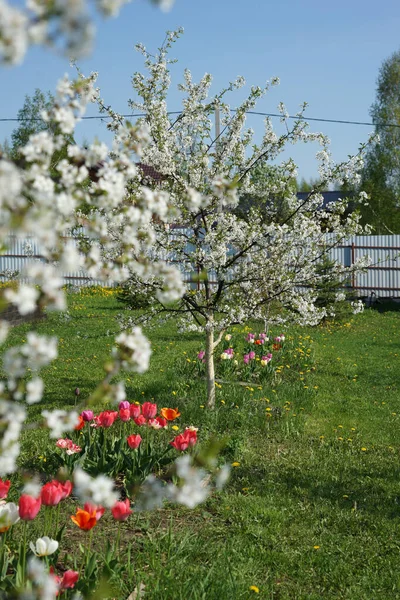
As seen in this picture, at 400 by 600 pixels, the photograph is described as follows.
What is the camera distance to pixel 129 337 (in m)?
1.57

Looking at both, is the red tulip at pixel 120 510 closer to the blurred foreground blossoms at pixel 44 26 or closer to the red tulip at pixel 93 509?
the red tulip at pixel 93 509

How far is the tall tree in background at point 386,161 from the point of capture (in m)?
29.3

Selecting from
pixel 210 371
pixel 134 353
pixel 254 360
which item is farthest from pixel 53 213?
pixel 254 360

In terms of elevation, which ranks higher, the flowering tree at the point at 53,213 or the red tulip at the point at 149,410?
the flowering tree at the point at 53,213

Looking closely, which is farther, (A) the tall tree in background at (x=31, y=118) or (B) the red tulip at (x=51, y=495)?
(A) the tall tree in background at (x=31, y=118)

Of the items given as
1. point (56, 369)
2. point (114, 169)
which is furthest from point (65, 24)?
point (56, 369)

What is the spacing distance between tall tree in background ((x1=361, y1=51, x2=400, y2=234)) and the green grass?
70.6ft

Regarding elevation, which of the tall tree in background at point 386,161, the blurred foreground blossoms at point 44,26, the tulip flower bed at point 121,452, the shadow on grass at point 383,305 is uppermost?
the tall tree in background at point 386,161

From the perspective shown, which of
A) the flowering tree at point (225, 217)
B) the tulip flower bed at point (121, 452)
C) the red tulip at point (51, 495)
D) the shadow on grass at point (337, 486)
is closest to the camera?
the red tulip at point (51, 495)

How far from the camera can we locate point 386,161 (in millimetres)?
29812

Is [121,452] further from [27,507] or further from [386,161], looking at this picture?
[386,161]

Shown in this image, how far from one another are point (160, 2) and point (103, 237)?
617 millimetres

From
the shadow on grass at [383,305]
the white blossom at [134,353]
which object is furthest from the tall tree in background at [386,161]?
the white blossom at [134,353]

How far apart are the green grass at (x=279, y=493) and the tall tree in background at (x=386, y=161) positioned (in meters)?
21.5
